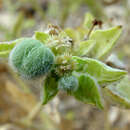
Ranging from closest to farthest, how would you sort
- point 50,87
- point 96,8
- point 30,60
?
1. point 30,60
2. point 50,87
3. point 96,8

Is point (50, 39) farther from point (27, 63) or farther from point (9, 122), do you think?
point (9, 122)

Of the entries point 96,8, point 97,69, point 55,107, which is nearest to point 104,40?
point 97,69

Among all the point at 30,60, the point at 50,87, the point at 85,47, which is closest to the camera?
the point at 30,60

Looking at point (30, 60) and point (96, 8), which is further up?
point (96, 8)

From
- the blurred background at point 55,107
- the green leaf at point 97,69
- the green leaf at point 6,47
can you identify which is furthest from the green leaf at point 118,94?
the blurred background at point 55,107

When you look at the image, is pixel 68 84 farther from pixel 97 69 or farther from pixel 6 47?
pixel 6 47

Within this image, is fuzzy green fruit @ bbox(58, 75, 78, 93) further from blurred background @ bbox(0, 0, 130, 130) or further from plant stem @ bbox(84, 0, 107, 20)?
plant stem @ bbox(84, 0, 107, 20)
